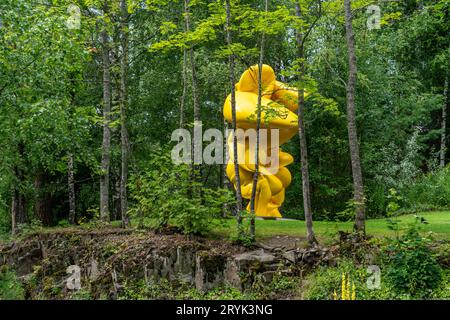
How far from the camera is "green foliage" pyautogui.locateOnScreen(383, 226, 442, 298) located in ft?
→ 23.3

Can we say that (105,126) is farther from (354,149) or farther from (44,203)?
(354,149)

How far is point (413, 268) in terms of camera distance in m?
7.25

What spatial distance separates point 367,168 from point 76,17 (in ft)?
34.2

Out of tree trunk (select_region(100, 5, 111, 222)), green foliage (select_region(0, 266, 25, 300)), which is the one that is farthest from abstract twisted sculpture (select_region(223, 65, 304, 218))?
green foliage (select_region(0, 266, 25, 300))

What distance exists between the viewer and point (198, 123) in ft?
33.0

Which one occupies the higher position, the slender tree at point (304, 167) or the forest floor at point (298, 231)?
the slender tree at point (304, 167)

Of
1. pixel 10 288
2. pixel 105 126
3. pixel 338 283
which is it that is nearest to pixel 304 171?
pixel 338 283

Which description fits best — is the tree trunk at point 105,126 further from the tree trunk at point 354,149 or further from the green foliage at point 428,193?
the green foliage at point 428,193

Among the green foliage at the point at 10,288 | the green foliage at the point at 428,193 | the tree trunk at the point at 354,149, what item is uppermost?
the tree trunk at the point at 354,149

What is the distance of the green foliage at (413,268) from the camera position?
7.11m

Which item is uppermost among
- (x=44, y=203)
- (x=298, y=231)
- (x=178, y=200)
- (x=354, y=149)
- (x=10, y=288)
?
(x=354, y=149)

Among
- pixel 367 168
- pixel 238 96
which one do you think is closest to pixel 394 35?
pixel 367 168

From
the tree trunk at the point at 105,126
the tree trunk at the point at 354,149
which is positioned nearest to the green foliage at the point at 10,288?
the tree trunk at the point at 105,126
